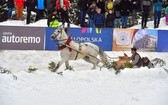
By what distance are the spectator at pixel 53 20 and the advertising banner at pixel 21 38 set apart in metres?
0.66

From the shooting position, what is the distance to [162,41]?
69.3 feet

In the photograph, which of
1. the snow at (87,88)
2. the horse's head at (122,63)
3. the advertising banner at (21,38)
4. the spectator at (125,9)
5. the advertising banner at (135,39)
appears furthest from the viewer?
the spectator at (125,9)

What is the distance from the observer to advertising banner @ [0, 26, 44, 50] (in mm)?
19281

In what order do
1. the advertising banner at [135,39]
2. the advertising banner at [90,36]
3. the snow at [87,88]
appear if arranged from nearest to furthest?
the snow at [87,88], the advertising banner at [90,36], the advertising banner at [135,39]

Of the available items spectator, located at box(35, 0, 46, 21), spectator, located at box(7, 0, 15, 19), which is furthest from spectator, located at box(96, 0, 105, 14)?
spectator, located at box(7, 0, 15, 19)

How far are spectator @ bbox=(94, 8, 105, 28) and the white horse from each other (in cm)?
297

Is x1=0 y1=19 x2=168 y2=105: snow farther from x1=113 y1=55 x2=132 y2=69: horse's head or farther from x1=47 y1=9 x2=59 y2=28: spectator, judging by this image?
x1=47 y1=9 x2=59 y2=28: spectator

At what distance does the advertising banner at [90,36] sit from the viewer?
19.8 meters

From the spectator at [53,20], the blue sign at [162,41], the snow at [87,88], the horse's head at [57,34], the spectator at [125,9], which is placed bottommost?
the snow at [87,88]

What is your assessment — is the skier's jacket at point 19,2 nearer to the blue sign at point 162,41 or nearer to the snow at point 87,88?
the blue sign at point 162,41

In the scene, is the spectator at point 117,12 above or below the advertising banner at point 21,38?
above

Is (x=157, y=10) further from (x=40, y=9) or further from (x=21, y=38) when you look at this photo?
(x=21, y=38)

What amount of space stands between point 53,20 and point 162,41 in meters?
4.48

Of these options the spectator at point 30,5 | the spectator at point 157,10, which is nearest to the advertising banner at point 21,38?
the spectator at point 30,5
